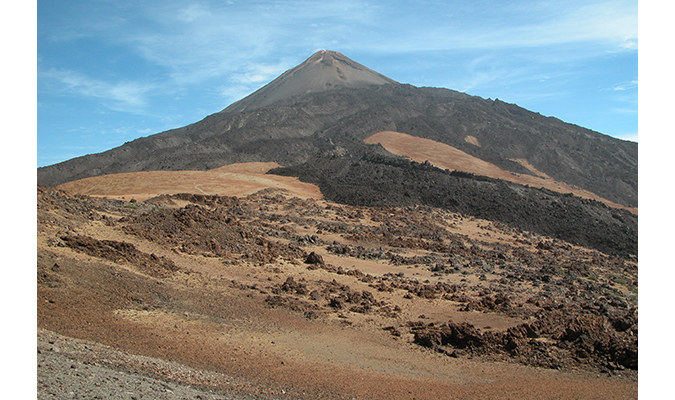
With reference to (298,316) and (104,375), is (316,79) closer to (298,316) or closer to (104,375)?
(298,316)

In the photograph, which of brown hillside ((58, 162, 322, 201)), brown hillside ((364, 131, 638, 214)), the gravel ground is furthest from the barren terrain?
brown hillside ((364, 131, 638, 214))

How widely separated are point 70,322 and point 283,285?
6.15 m

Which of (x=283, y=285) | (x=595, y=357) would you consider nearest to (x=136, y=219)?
(x=283, y=285)

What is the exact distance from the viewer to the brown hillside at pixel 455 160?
5559 cm

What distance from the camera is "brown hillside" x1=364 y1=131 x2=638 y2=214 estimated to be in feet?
182

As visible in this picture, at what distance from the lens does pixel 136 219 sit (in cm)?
1642

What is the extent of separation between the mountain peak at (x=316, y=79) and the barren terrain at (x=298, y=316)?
9914 cm

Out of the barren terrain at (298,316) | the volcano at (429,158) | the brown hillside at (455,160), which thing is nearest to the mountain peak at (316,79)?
the volcano at (429,158)

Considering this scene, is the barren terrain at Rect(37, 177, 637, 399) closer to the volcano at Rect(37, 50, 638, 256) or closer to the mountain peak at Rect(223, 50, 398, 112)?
the volcano at Rect(37, 50, 638, 256)

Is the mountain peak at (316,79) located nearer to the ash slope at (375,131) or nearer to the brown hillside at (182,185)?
the ash slope at (375,131)

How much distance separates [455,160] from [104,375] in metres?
56.5

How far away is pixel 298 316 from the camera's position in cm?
1123

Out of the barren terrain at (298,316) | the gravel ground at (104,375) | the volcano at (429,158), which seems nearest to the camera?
the gravel ground at (104,375)

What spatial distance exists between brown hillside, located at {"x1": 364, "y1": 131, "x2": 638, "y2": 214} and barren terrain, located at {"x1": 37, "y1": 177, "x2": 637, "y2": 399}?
115 feet
